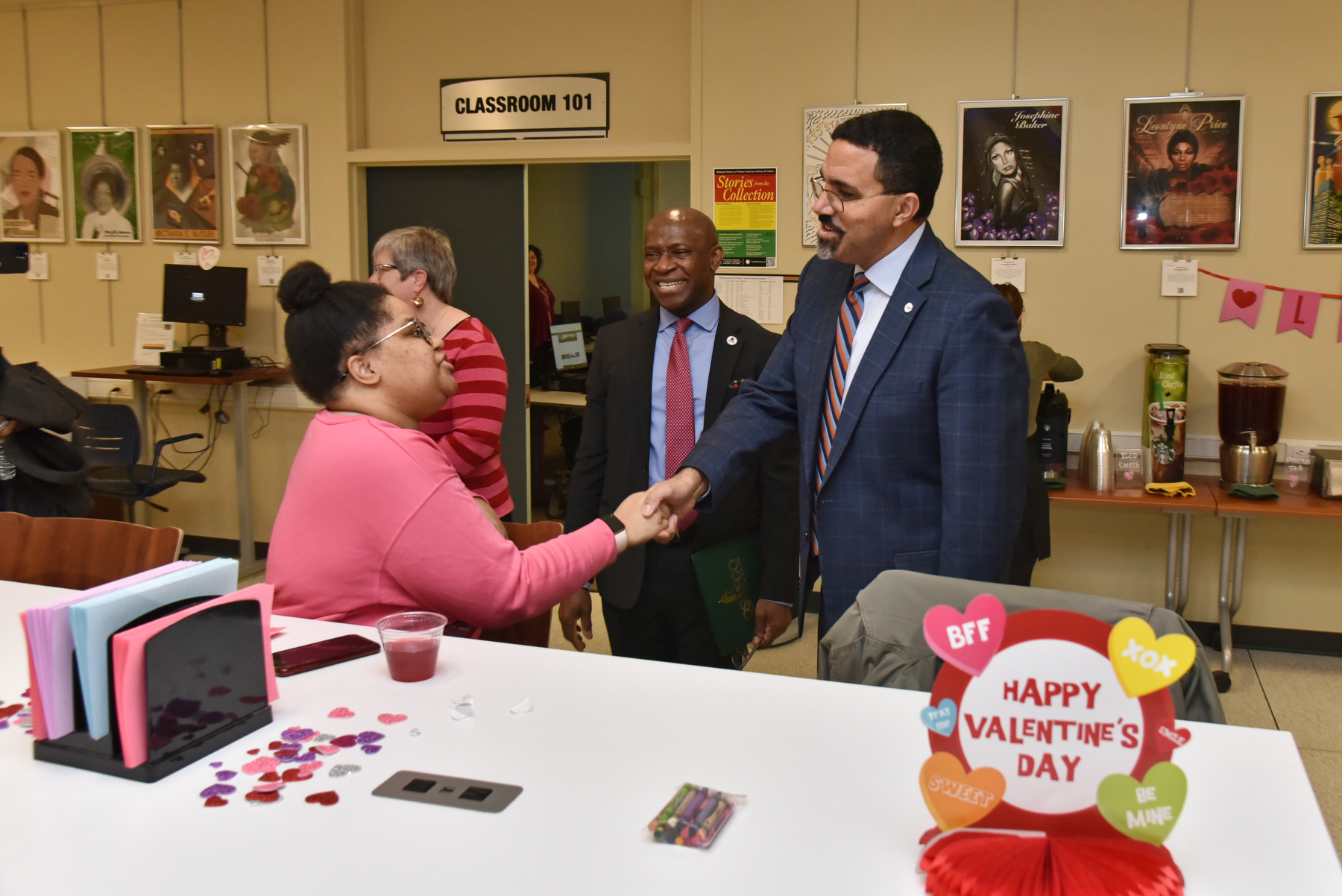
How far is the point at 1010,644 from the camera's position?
42.3 inches

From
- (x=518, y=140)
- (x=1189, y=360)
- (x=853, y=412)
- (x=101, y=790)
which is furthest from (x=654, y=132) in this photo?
(x=101, y=790)

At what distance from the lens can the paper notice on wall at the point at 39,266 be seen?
6.00 m

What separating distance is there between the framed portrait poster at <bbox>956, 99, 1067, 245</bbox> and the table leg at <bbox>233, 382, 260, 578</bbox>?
12.2 ft

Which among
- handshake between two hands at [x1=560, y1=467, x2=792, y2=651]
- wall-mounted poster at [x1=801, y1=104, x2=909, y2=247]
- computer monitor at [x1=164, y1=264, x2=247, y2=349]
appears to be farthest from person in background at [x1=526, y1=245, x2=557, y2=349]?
handshake between two hands at [x1=560, y1=467, x2=792, y2=651]

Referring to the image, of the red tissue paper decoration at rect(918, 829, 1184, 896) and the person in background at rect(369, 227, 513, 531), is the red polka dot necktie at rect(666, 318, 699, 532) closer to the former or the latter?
the person in background at rect(369, 227, 513, 531)

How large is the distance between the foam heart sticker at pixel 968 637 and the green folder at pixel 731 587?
151 centimetres

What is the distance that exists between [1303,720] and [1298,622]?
2.73ft

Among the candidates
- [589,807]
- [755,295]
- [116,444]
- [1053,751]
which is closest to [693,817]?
[589,807]

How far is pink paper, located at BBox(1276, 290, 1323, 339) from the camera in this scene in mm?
4148

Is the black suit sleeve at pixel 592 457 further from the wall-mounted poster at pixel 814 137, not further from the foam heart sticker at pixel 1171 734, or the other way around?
the wall-mounted poster at pixel 814 137

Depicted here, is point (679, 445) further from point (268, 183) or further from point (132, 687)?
point (268, 183)

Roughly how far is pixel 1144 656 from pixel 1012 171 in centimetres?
372

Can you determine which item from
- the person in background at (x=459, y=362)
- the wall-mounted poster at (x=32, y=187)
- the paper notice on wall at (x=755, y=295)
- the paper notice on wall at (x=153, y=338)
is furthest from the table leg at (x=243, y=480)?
the person in background at (x=459, y=362)

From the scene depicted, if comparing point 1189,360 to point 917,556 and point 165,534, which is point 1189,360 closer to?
point 917,556
